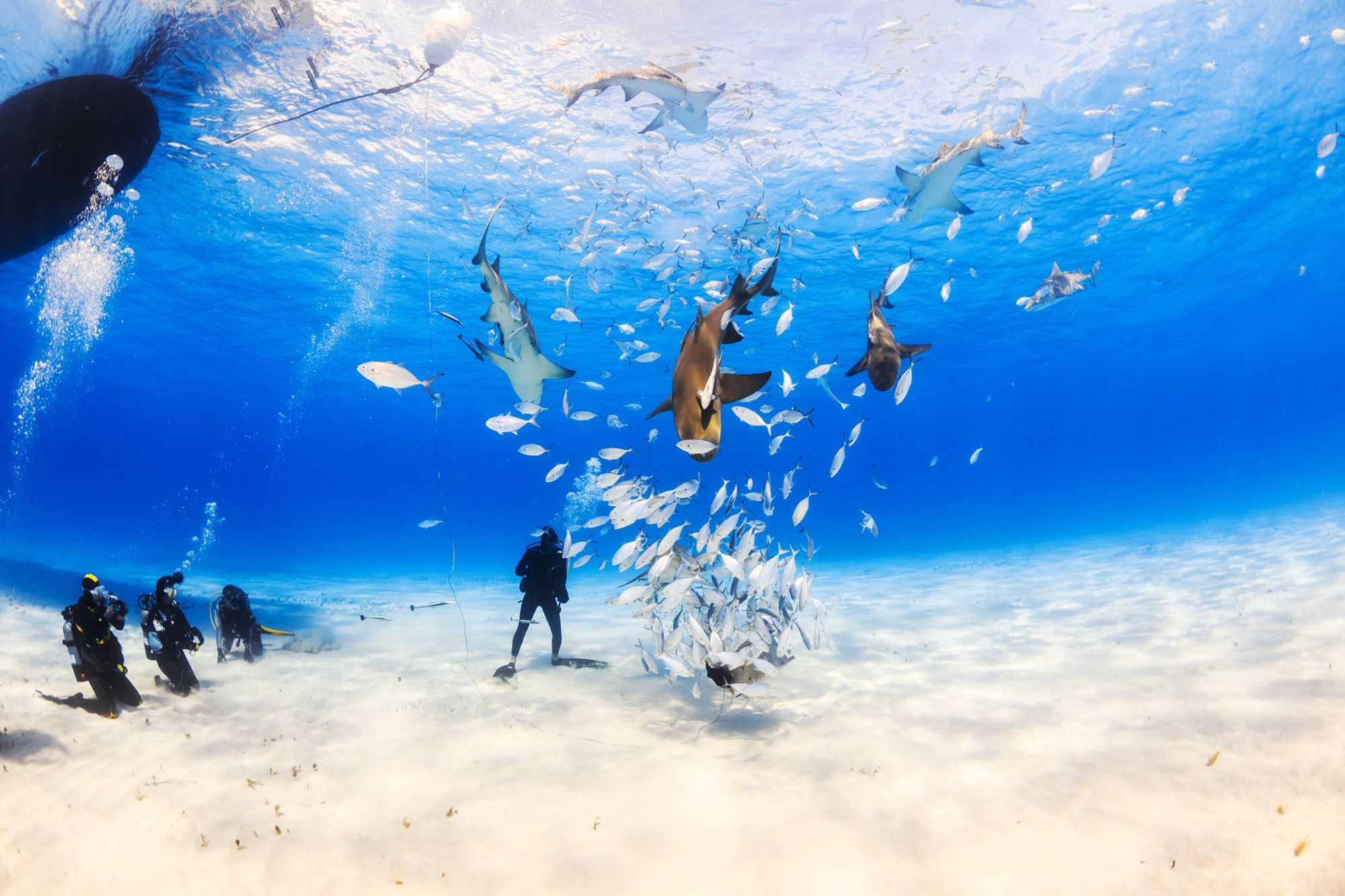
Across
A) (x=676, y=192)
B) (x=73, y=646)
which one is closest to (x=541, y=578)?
(x=73, y=646)

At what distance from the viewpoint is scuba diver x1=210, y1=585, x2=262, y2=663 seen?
977cm

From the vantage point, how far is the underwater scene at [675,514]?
12.6ft

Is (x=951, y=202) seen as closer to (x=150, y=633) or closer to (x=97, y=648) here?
(x=97, y=648)

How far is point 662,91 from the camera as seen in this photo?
260 inches

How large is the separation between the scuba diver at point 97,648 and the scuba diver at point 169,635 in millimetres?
684

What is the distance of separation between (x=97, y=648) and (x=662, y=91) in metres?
8.86

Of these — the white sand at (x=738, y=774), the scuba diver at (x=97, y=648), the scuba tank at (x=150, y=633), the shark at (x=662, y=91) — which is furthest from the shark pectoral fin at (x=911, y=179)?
the scuba tank at (x=150, y=633)

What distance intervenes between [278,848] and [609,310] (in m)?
24.7

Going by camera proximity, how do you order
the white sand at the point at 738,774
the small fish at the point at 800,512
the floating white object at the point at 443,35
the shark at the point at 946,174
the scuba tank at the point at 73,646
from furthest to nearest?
the floating white object at the point at 443,35
the shark at the point at 946,174
the scuba tank at the point at 73,646
the small fish at the point at 800,512
the white sand at the point at 738,774

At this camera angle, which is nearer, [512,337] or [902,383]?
[512,337]

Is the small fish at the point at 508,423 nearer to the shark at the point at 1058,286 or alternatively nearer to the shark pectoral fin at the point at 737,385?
the shark pectoral fin at the point at 737,385

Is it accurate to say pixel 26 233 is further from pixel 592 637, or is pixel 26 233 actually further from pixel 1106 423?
pixel 1106 423

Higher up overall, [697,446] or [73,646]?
[697,446]

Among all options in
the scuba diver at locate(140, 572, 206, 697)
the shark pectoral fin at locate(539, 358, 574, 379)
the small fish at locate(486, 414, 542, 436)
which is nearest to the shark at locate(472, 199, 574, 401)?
the shark pectoral fin at locate(539, 358, 574, 379)
